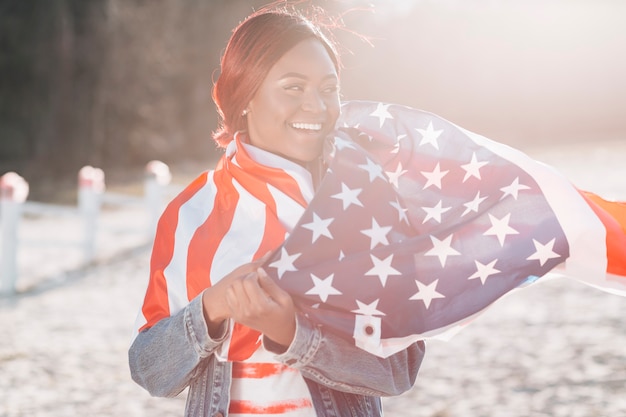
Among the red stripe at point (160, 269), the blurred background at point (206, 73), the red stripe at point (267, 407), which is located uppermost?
the blurred background at point (206, 73)

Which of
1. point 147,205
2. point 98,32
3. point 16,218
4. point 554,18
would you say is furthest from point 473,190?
point 554,18

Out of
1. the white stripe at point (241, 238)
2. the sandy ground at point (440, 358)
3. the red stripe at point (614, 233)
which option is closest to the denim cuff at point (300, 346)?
the white stripe at point (241, 238)

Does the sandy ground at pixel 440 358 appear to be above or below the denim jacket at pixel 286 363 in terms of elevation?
above

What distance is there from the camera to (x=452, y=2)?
133 ft

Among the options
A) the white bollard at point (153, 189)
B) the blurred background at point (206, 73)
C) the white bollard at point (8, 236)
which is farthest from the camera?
the blurred background at point (206, 73)

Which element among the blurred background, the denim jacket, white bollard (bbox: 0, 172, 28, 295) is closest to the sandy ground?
white bollard (bbox: 0, 172, 28, 295)

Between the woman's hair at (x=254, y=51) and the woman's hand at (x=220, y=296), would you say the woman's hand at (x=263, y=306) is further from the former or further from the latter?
the woman's hair at (x=254, y=51)

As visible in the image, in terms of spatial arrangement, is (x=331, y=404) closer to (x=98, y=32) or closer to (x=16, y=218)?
(x=16, y=218)

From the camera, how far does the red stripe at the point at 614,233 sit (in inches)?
81.0

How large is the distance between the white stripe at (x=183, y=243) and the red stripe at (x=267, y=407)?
0.90 ft

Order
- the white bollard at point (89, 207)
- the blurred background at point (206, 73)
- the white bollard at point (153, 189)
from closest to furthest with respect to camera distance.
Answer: the white bollard at point (89, 207) < the white bollard at point (153, 189) < the blurred background at point (206, 73)

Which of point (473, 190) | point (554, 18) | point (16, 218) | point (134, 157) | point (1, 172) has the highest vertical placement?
point (554, 18)

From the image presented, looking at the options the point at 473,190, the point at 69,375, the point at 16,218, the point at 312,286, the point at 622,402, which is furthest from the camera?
the point at 16,218

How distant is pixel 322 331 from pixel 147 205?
10.7 metres
